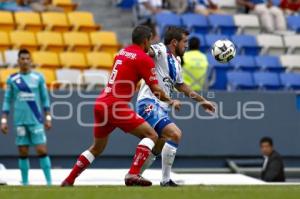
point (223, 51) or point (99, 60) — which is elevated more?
point (223, 51)

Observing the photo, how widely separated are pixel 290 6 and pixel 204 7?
2518 millimetres

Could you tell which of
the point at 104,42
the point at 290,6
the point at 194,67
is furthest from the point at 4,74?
the point at 290,6

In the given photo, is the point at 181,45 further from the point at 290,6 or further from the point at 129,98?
the point at 290,6

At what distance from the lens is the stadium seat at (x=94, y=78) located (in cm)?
2152

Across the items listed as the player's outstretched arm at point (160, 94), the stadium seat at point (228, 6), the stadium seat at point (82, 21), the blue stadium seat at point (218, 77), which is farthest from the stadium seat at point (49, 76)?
the player's outstretched arm at point (160, 94)

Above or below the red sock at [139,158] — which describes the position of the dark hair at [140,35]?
above

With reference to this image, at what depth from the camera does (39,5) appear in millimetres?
23688

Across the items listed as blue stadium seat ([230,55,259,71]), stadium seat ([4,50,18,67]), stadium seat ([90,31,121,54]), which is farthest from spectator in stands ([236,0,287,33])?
stadium seat ([4,50,18,67])

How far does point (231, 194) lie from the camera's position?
1223cm

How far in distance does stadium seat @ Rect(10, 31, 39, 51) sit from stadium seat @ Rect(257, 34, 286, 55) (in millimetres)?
5322

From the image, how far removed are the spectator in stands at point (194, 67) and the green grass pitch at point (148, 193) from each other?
694 cm

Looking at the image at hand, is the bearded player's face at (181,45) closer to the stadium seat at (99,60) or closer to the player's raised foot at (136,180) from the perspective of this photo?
the player's raised foot at (136,180)

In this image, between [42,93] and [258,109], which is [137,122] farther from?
[258,109]

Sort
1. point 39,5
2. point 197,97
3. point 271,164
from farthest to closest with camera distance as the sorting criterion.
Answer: point 39,5
point 271,164
point 197,97
